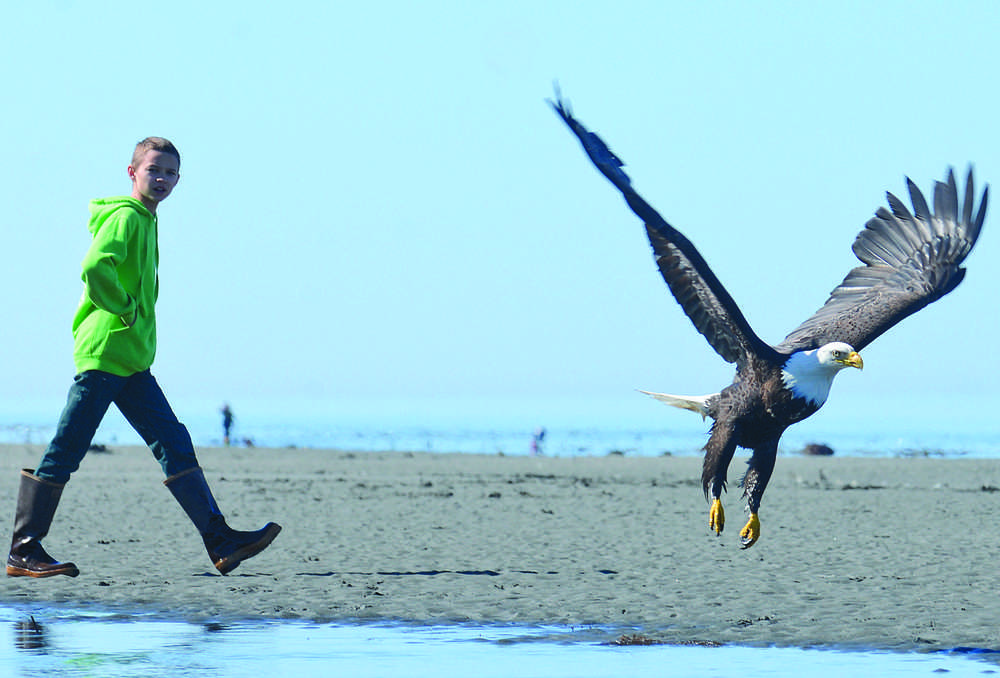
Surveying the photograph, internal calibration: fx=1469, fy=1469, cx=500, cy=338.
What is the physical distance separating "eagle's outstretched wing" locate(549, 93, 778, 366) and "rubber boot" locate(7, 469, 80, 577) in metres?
3.37

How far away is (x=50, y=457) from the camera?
7.63m

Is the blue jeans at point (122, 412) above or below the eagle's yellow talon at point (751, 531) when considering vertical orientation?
above

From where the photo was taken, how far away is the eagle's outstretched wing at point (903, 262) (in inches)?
384

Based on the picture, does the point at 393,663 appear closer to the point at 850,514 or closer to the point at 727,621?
the point at 727,621

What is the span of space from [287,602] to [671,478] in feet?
56.2

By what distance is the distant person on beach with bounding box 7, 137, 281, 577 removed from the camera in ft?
23.6

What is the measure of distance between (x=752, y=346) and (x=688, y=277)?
58 cm

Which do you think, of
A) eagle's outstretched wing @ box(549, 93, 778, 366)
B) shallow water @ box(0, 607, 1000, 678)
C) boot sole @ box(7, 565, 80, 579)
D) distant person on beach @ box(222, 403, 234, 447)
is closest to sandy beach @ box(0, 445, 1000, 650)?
shallow water @ box(0, 607, 1000, 678)

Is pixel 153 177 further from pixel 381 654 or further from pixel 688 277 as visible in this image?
pixel 688 277

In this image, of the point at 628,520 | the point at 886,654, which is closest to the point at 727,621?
the point at 886,654

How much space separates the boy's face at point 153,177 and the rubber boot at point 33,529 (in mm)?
1574

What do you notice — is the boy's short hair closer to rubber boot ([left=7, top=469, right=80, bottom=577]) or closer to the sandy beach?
rubber boot ([left=7, top=469, right=80, bottom=577])

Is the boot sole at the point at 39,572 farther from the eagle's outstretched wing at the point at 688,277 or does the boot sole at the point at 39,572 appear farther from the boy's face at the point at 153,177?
the eagle's outstretched wing at the point at 688,277

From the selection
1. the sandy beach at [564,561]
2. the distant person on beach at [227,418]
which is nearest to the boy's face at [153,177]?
the sandy beach at [564,561]
